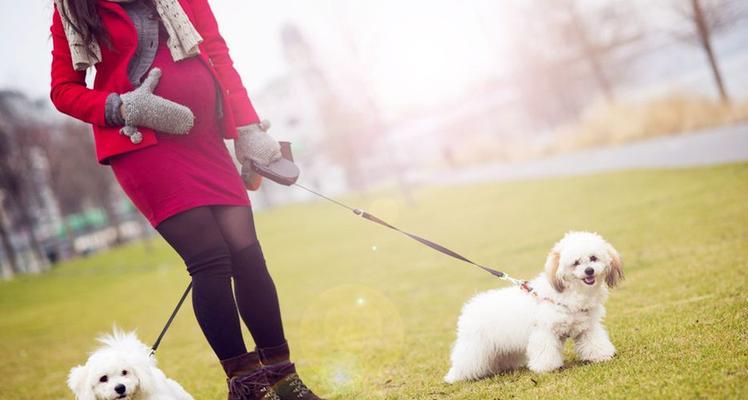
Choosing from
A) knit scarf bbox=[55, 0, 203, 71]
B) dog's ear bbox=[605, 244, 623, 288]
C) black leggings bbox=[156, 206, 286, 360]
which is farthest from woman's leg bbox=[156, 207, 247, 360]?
dog's ear bbox=[605, 244, 623, 288]

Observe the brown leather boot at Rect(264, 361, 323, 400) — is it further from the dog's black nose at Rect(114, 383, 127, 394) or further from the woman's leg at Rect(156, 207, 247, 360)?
the dog's black nose at Rect(114, 383, 127, 394)

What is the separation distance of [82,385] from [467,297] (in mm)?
4238

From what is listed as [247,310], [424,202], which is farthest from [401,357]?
[424,202]

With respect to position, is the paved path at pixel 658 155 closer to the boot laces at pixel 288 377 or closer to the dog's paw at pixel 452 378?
the dog's paw at pixel 452 378

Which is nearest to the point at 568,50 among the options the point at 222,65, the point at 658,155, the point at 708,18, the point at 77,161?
the point at 708,18

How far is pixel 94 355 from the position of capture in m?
2.91

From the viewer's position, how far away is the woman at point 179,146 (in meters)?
2.28

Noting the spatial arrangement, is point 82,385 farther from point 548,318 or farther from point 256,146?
point 548,318

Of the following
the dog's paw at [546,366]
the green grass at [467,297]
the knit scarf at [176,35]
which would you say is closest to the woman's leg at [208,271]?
the knit scarf at [176,35]

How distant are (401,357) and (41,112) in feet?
140

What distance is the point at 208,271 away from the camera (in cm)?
235

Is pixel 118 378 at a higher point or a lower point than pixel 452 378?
higher

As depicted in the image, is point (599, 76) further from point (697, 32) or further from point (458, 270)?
point (458, 270)

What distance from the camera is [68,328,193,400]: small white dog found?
9.06 ft
